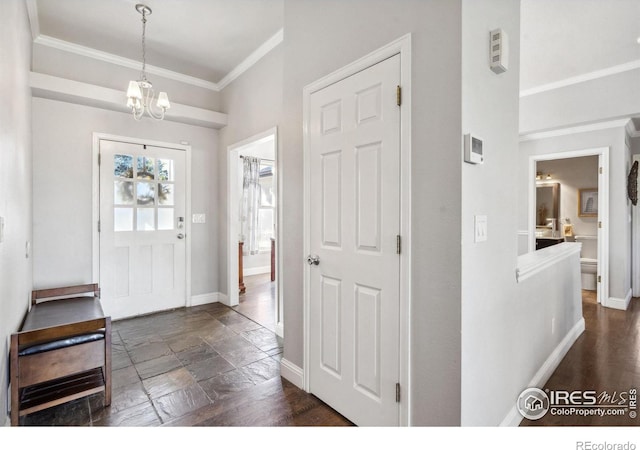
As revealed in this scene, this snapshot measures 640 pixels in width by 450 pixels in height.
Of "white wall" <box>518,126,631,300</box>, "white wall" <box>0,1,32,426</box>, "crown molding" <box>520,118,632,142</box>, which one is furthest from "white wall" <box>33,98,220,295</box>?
"white wall" <box>518,126,631,300</box>

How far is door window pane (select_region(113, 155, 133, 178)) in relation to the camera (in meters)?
3.62

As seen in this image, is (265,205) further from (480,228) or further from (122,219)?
(480,228)

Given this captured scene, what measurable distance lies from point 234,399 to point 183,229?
2619 millimetres

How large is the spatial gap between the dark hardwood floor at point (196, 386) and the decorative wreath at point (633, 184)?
5.13 m

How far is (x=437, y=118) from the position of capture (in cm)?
141

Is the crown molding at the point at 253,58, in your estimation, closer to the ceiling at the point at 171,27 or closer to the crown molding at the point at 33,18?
the ceiling at the point at 171,27

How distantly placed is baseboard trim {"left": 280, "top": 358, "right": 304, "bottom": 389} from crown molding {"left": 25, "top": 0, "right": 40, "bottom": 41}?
3518 mm

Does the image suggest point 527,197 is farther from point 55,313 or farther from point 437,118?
point 55,313

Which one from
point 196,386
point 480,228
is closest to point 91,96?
point 196,386

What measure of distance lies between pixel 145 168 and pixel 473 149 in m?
3.69

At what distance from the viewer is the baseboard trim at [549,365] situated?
69.7 inches

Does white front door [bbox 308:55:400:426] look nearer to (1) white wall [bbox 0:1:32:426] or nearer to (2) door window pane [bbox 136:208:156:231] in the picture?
(1) white wall [bbox 0:1:32:426]

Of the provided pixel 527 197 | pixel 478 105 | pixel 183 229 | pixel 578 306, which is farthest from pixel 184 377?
pixel 527 197

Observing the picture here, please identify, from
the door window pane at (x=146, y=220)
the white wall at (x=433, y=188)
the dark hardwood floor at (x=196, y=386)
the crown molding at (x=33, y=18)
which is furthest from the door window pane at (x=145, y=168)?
the white wall at (x=433, y=188)
